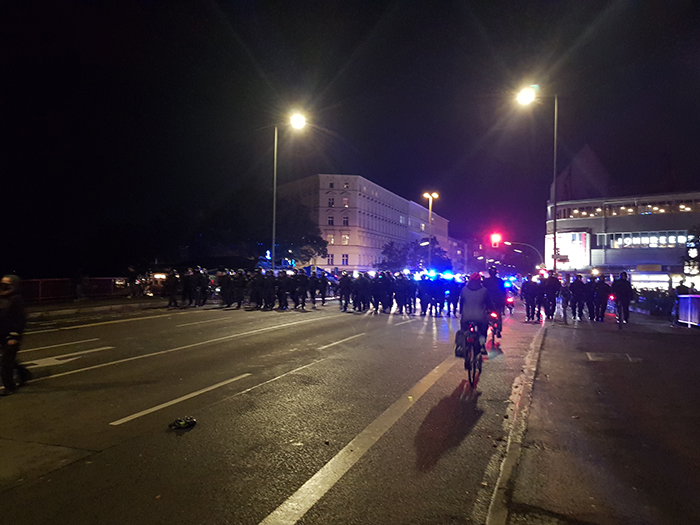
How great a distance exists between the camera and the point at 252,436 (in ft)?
19.1

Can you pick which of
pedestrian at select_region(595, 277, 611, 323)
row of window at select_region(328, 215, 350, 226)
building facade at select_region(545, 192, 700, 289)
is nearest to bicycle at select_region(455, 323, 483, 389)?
pedestrian at select_region(595, 277, 611, 323)

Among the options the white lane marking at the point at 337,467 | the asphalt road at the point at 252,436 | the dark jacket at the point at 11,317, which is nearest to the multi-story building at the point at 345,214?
the asphalt road at the point at 252,436

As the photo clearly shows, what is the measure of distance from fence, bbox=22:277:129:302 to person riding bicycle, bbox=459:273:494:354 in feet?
70.2

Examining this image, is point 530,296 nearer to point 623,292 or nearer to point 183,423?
point 623,292

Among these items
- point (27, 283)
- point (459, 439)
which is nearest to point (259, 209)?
point (27, 283)

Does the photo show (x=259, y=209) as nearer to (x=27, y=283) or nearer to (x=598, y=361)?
(x=27, y=283)

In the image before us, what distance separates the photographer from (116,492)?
4344mm

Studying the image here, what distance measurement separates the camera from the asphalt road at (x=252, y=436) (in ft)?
13.6

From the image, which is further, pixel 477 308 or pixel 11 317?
pixel 477 308

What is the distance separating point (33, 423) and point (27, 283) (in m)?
20.8

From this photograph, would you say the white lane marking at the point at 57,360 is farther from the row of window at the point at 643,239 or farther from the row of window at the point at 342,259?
the row of window at the point at 342,259

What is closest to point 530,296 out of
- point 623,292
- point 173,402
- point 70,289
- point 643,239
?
point 623,292

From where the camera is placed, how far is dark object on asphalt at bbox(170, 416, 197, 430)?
6066 millimetres

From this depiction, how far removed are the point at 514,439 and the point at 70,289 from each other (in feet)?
86.1
